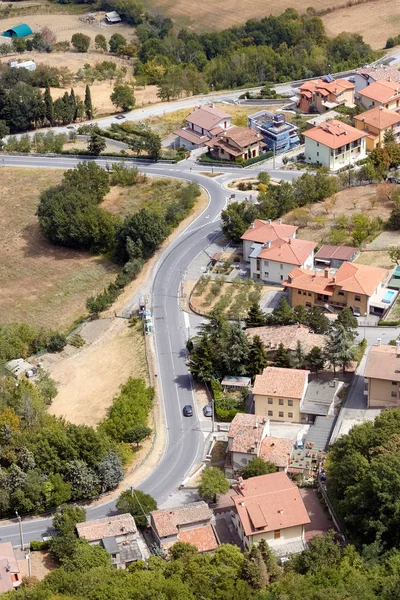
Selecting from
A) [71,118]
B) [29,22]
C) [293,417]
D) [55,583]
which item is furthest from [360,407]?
[29,22]

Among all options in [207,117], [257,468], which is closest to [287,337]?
[257,468]

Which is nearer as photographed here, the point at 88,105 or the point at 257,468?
the point at 257,468

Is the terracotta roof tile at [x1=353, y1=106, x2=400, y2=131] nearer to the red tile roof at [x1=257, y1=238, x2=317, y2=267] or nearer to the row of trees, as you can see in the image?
the row of trees

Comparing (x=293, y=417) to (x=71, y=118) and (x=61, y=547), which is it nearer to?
(x=61, y=547)

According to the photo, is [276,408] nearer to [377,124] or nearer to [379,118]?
[377,124]

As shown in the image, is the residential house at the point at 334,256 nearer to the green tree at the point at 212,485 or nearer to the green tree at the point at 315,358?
the green tree at the point at 315,358
